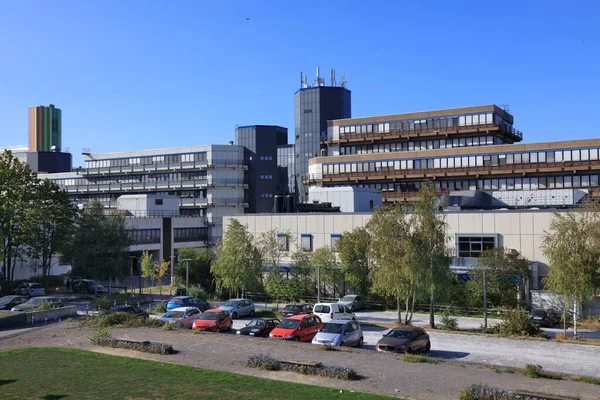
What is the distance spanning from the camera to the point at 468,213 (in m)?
47.0

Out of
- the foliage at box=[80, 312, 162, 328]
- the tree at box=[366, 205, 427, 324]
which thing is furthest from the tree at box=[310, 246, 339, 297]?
the foliage at box=[80, 312, 162, 328]

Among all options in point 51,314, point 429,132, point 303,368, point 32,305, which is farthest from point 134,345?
point 429,132

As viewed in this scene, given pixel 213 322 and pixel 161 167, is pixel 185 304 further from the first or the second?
pixel 161 167

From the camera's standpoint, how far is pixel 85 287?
57.2 m

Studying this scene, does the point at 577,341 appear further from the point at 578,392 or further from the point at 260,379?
the point at 260,379

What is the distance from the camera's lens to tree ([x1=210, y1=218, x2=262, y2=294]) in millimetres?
47312

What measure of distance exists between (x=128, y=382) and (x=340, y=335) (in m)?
10.8

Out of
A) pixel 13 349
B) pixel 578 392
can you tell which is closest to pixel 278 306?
pixel 13 349

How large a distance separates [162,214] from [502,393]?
72.2 metres

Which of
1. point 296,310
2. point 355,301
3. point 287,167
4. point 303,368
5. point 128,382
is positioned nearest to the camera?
point 128,382

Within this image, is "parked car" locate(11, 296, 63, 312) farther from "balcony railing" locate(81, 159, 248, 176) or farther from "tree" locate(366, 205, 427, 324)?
"balcony railing" locate(81, 159, 248, 176)

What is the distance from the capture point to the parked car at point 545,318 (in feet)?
124

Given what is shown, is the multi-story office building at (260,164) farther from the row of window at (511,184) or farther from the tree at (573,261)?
the tree at (573,261)

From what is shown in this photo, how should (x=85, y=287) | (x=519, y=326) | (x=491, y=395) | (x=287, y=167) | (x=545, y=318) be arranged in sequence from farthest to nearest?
1. (x=287, y=167)
2. (x=85, y=287)
3. (x=545, y=318)
4. (x=519, y=326)
5. (x=491, y=395)
